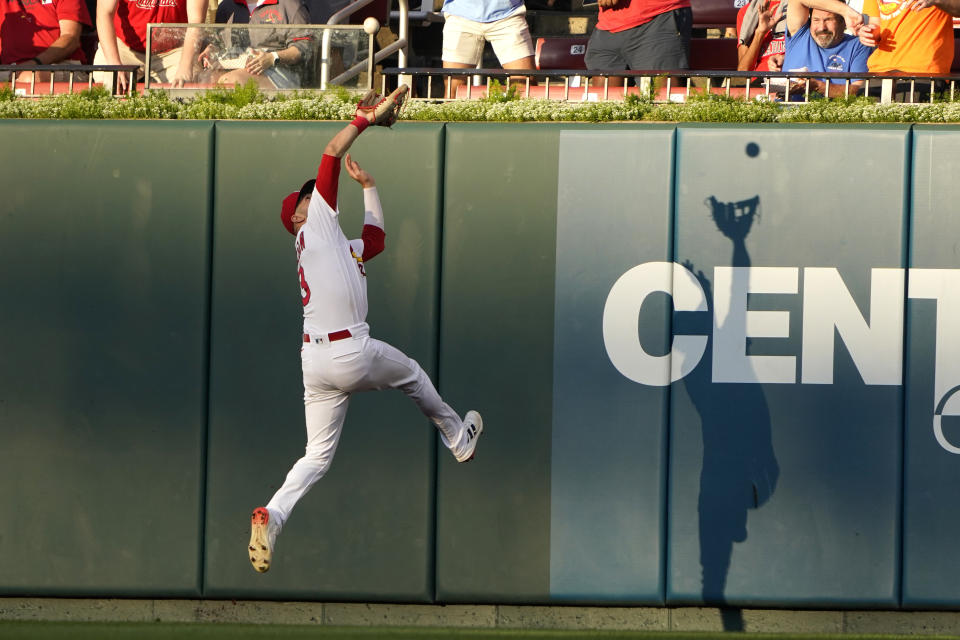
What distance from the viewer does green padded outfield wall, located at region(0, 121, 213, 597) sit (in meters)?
6.35

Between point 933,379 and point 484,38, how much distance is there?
3.32 metres

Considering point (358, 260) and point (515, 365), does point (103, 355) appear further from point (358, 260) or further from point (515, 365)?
point (515, 365)

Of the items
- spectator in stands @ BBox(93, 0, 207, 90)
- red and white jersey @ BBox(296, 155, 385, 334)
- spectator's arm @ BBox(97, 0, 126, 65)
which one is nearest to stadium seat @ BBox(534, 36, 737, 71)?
spectator in stands @ BBox(93, 0, 207, 90)

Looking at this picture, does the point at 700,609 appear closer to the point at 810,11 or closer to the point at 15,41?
the point at 810,11

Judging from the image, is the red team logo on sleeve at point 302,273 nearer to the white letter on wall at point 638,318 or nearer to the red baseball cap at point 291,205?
the red baseball cap at point 291,205

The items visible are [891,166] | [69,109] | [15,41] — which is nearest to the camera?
[891,166]

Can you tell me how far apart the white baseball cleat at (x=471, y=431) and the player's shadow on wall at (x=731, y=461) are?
1212mm

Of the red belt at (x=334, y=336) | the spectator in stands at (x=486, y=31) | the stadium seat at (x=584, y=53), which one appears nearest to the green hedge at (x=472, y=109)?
the spectator in stands at (x=486, y=31)

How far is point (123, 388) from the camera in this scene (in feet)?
21.0

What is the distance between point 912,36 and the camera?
259 inches

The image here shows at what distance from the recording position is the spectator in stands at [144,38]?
21.8 ft

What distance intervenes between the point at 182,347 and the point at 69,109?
1527 mm

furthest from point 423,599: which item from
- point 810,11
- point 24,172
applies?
point 810,11

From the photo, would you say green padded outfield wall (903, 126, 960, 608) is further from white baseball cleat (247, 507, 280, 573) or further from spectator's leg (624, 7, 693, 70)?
white baseball cleat (247, 507, 280, 573)
